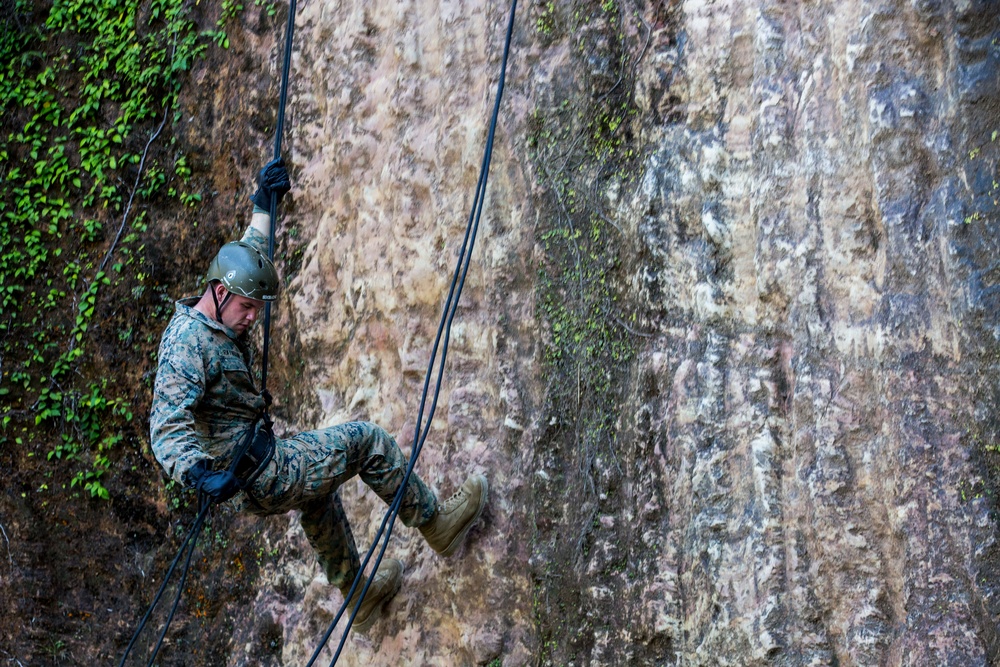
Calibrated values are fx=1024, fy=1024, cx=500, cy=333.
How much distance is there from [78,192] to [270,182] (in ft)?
10.5

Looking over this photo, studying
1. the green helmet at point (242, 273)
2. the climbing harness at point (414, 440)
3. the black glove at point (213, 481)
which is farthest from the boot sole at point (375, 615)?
the green helmet at point (242, 273)

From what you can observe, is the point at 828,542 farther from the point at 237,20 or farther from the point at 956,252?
the point at 237,20

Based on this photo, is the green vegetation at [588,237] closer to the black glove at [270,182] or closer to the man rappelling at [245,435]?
the man rappelling at [245,435]

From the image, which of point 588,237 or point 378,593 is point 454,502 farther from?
point 588,237

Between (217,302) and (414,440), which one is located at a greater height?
(217,302)

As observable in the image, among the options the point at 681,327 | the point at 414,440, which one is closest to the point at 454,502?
the point at 414,440

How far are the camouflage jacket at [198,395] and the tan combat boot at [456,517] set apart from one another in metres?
1.18

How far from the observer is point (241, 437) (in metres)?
5.03

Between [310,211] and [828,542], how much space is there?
4.14 meters

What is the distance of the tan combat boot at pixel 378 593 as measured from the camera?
5.97 m

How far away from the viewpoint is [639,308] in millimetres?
5504

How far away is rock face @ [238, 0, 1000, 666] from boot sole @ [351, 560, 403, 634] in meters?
0.08

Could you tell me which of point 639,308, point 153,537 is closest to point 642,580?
point 639,308

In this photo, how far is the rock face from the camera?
4617 millimetres
